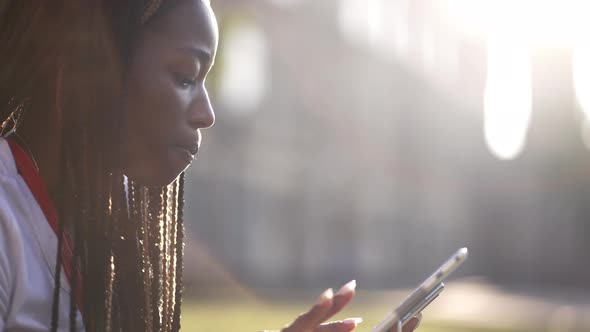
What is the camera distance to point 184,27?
2.45m

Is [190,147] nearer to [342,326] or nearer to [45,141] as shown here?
[45,141]

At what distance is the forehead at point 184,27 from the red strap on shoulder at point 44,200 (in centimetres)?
52

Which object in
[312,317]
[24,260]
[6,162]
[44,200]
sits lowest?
[312,317]

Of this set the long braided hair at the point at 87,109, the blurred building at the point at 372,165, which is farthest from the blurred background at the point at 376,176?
the long braided hair at the point at 87,109

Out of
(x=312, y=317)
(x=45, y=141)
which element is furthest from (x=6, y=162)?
(x=312, y=317)

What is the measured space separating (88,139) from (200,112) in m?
0.35

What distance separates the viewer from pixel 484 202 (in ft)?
153

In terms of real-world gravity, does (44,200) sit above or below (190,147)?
below

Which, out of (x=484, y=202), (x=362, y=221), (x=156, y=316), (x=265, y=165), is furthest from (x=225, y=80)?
(x=156, y=316)

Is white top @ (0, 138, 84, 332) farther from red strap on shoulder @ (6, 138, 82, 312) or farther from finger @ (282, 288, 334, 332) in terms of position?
finger @ (282, 288, 334, 332)

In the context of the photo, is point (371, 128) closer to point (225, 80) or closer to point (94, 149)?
point (225, 80)

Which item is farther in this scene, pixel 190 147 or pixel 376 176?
pixel 376 176

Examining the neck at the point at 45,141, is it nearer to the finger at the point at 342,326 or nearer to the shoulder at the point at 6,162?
the shoulder at the point at 6,162

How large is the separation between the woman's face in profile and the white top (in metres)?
0.32
